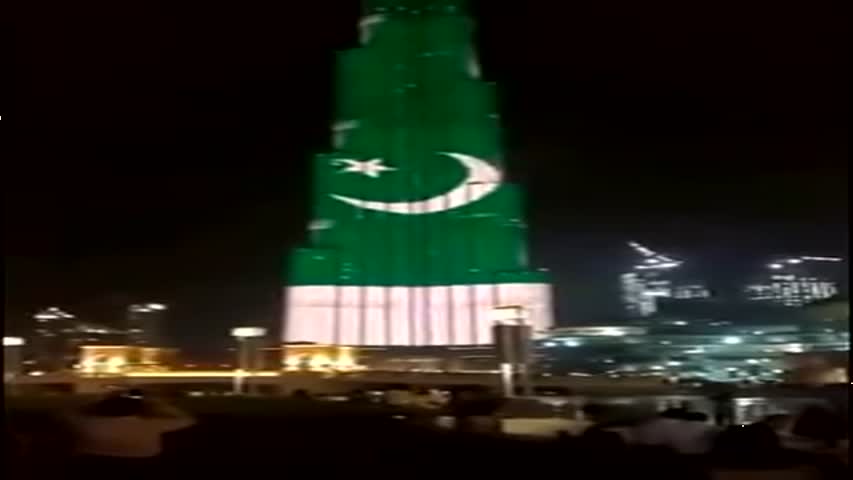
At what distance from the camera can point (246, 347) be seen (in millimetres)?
2699

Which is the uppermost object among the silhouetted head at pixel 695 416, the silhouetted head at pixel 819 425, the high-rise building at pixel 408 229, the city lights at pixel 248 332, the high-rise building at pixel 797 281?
the high-rise building at pixel 408 229

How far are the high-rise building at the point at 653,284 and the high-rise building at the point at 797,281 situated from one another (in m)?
0.12

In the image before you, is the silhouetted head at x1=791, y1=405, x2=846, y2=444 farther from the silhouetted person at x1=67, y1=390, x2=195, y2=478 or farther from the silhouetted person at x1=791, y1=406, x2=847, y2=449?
the silhouetted person at x1=67, y1=390, x2=195, y2=478

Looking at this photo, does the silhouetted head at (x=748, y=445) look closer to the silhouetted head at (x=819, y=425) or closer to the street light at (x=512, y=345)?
the silhouetted head at (x=819, y=425)

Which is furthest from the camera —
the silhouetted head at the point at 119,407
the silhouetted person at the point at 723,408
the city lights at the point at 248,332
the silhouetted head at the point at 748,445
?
the city lights at the point at 248,332

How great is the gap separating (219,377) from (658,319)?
1004 millimetres

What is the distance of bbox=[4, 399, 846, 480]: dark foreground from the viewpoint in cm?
216

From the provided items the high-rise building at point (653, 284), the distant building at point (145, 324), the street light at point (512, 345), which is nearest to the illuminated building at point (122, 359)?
the distant building at point (145, 324)

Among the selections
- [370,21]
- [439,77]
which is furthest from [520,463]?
[439,77]

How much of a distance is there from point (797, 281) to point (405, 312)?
0.99 m

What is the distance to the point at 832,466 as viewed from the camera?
2037 mm

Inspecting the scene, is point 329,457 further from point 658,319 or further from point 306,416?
point 658,319

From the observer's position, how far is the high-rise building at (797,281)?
2.31 metres

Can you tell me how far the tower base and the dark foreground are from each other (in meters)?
0.31
